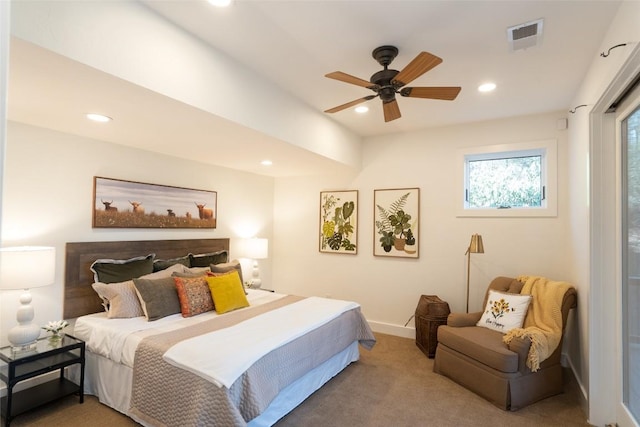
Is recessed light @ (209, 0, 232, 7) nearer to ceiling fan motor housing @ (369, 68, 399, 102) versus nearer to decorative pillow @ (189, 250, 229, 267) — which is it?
ceiling fan motor housing @ (369, 68, 399, 102)

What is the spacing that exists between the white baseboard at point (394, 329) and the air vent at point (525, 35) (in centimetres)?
323

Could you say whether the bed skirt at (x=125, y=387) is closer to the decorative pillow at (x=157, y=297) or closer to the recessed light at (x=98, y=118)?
the decorative pillow at (x=157, y=297)

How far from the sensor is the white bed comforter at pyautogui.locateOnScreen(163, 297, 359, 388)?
195 centimetres

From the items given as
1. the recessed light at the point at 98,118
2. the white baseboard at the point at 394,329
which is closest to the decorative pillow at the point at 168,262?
the recessed light at the point at 98,118

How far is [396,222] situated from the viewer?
4387mm

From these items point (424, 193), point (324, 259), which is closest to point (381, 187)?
point (424, 193)

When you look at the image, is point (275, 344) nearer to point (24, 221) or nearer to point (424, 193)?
point (24, 221)

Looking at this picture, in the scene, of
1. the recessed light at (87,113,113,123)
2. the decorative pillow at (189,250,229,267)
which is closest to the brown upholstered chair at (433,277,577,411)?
the decorative pillow at (189,250,229,267)

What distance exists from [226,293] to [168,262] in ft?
2.62

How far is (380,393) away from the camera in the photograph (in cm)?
284

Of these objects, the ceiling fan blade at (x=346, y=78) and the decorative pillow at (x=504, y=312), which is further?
the decorative pillow at (x=504, y=312)

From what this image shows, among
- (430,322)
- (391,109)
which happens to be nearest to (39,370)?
(391,109)

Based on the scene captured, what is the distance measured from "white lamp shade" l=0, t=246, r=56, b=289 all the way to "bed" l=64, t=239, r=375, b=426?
0.52 m

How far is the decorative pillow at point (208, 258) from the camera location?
381 cm
